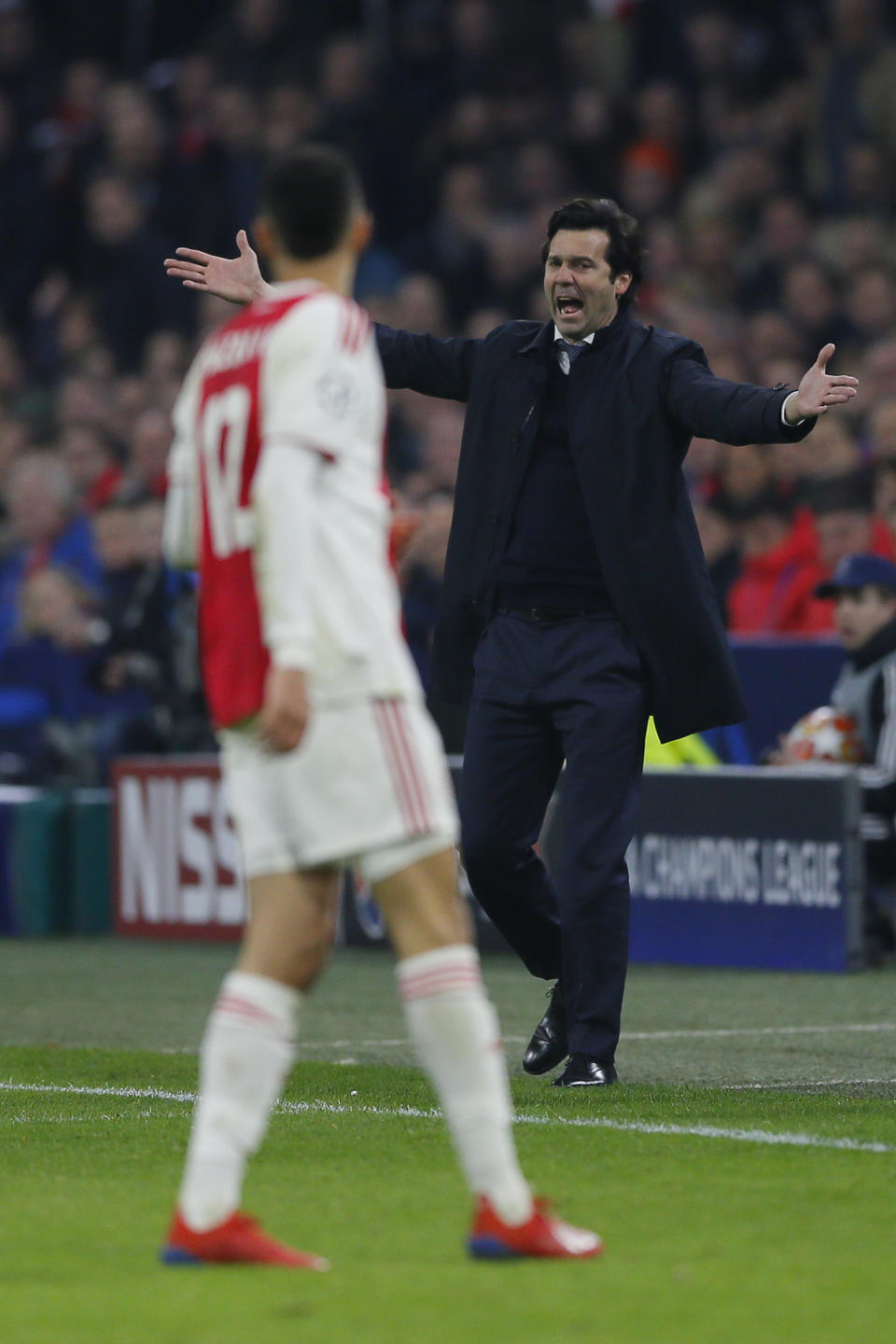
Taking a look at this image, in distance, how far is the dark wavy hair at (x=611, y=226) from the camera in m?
6.65

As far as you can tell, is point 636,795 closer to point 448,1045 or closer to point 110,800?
point 448,1045

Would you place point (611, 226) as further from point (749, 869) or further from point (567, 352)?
point (749, 869)

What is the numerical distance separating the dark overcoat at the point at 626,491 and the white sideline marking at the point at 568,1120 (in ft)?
3.95

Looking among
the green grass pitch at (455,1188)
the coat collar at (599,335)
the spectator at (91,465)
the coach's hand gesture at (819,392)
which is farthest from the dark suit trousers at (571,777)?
the spectator at (91,465)

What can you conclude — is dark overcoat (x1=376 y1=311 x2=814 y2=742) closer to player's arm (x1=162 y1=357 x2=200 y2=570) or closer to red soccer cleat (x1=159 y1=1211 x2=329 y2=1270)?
player's arm (x1=162 y1=357 x2=200 y2=570)

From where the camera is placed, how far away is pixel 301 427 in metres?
4.01

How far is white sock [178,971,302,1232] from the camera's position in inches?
158

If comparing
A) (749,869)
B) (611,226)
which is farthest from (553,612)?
(749,869)

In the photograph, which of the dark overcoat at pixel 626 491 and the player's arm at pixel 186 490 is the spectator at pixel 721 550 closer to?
the dark overcoat at pixel 626 491

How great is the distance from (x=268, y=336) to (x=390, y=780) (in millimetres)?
718

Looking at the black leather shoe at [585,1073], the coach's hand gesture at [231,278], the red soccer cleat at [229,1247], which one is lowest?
the black leather shoe at [585,1073]

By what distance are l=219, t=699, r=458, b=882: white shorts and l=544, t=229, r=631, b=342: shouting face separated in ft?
8.98

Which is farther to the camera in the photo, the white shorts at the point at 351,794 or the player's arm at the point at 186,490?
the player's arm at the point at 186,490

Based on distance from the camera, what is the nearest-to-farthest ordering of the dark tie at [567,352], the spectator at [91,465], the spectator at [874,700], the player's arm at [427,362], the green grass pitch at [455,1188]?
the green grass pitch at [455,1188] → the dark tie at [567,352] → the player's arm at [427,362] → the spectator at [874,700] → the spectator at [91,465]
